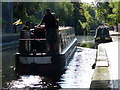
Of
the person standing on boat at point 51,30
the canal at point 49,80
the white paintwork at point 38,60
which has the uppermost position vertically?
the person standing on boat at point 51,30

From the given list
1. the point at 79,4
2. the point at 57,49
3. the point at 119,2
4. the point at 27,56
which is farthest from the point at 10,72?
the point at 79,4

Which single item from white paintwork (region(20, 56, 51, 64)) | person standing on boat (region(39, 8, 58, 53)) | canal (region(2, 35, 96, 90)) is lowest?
canal (region(2, 35, 96, 90))

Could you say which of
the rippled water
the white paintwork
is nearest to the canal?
the rippled water

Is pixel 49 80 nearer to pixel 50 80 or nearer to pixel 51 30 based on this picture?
pixel 50 80

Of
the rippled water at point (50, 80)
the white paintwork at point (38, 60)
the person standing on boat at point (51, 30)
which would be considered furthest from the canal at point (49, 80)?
the person standing on boat at point (51, 30)

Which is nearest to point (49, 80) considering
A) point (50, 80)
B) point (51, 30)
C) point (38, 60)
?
point (50, 80)

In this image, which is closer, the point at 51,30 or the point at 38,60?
the point at 38,60

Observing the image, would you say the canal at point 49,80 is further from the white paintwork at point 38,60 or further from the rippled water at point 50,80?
the white paintwork at point 38,60

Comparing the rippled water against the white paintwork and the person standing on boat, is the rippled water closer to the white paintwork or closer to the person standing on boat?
the white paintwork

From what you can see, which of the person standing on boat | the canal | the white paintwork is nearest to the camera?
the canal

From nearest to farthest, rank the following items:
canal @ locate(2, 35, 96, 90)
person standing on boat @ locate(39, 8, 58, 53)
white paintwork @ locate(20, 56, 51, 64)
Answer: canal @ locate(2, 35, 96, 90) → white paintwork @ locate(20, 56, 51, 64) → person standing on boat @ locate(39, 8, 58, 53)

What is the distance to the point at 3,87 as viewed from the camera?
10.3 meters

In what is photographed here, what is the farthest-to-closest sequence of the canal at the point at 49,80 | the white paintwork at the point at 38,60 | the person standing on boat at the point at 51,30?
1. the person standing on boat at the point at 51,30
2. the white paintwork at the point at 38,60
3. the canal at the point at 49,80

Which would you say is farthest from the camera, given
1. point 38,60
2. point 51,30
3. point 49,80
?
point 51,30
